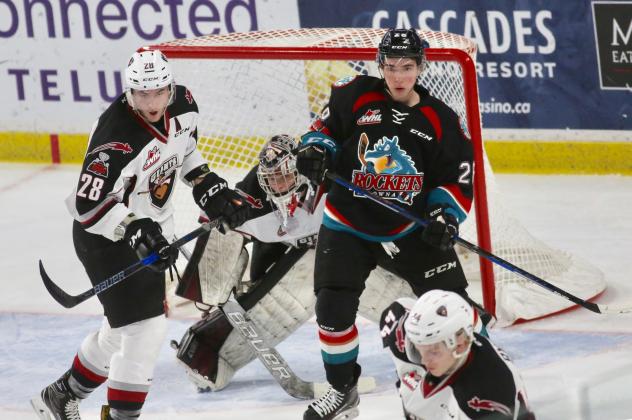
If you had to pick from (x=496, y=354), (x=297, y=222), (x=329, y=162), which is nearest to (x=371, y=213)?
(x=329, y=162)

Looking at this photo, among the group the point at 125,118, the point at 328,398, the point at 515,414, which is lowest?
the point at 328,398

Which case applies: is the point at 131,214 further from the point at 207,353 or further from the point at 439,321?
the point at 439,321

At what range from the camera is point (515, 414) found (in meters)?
2.90

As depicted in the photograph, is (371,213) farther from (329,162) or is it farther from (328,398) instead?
(328,398)

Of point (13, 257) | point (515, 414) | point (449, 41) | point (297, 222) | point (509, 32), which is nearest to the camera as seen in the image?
point (515, 414)

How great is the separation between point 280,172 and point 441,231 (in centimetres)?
65

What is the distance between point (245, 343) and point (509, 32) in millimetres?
2605

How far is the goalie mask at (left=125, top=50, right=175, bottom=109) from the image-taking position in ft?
12.4

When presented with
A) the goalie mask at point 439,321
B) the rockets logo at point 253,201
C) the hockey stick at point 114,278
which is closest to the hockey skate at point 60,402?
the hockey stick at point 114,278

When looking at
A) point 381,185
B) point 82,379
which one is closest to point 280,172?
point 381,185

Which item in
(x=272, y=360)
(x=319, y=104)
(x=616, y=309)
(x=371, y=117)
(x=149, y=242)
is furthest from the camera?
(x=319, y=104)

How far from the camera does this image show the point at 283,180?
429 centimetres

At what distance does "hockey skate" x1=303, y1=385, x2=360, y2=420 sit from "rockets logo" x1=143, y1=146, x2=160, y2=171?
2.85ft

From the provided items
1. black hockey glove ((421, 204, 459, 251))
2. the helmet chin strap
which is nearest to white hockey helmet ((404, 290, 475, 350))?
black hockey glove ((421, 204, 459, 251))
